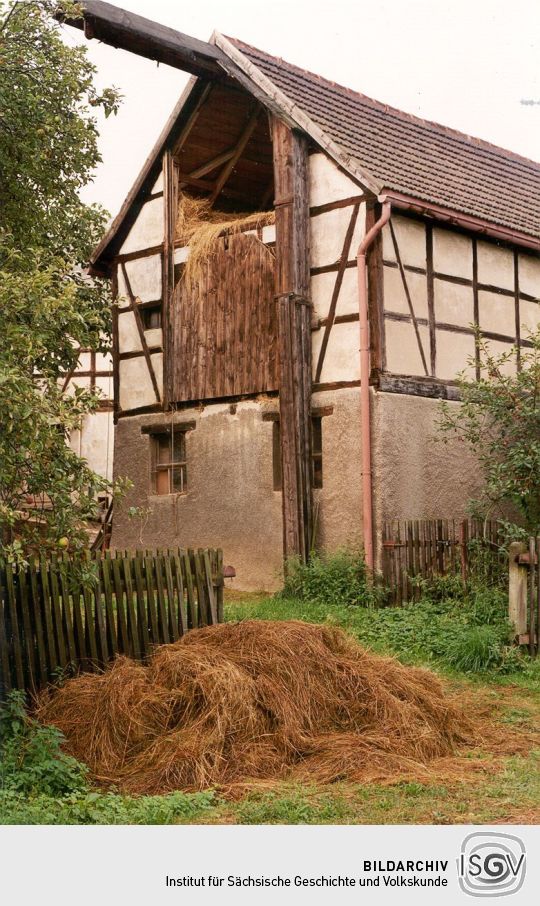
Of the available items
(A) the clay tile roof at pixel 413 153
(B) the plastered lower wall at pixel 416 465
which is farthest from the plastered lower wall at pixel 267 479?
(A) the clay tile roof at pixel 413 153

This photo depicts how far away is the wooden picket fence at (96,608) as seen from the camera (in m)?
7.20

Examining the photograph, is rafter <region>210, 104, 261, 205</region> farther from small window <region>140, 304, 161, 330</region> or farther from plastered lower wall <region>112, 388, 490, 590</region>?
plastered lower wall <region>112, 388, 490, 590</region>

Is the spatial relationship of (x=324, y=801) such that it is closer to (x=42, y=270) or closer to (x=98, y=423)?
(x=42, y=270)

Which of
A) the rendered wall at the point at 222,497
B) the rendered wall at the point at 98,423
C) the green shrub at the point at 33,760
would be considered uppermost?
the rendered wall at the point at 98,423

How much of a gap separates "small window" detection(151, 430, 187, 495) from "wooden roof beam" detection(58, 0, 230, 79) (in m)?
5.51

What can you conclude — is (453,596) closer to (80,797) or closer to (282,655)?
(282,655)

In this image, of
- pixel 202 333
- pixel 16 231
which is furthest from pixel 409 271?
pixel 16 231

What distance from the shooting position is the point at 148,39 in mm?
11688

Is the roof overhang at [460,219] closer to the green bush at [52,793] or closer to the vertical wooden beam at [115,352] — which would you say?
the vertical wooden beam at [115,352]

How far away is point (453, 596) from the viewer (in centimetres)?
1222

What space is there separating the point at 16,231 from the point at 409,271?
690cm

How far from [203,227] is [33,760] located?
11358 millimetres
